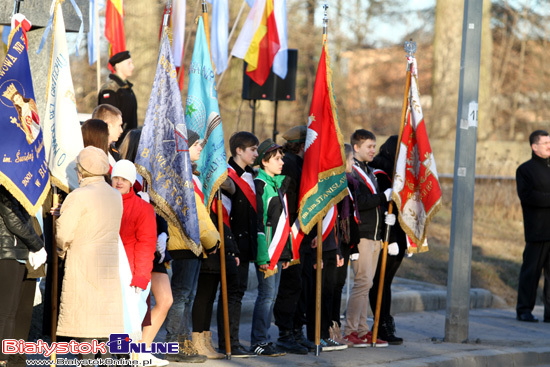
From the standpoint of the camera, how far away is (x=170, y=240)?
298 inches

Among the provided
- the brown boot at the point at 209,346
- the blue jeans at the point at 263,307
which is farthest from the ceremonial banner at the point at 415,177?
the brown boot at the point at 209,346

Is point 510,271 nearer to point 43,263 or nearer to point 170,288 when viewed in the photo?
point 170,288

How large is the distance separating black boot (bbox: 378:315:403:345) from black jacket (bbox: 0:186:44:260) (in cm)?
444

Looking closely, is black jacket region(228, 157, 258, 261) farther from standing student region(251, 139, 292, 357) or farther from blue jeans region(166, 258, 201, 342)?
blue jeans region(166, 258, 201, 342)

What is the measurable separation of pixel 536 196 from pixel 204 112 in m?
5.46

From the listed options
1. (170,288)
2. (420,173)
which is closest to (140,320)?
(170,288)

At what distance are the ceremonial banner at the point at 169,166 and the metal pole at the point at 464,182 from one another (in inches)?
138

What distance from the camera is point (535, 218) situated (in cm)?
1195

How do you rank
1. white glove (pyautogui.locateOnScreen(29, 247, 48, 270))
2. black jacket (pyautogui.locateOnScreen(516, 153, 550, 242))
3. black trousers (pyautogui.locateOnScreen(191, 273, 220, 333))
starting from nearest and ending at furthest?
white glove (pyautogui.locateOnScreen(29, 247, 48, 270)) → black trousers (pyautogui.locateOnScreen(191, 273, 220, 333)) → black jacket (pyautogui.locateOnScreen(516, 153, 550, 242))

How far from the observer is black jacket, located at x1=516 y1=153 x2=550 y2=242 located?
39.0ft

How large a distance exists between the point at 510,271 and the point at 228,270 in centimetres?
864

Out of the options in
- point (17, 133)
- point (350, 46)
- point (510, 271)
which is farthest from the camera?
point (350, 46)

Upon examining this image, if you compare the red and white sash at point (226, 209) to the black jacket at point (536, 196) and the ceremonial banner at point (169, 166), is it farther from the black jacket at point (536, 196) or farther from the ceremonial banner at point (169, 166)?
the black jacket at point (536, 196)

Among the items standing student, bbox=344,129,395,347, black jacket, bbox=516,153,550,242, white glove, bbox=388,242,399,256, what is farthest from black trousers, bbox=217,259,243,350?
black jacket, bbox=516,153,550,242
